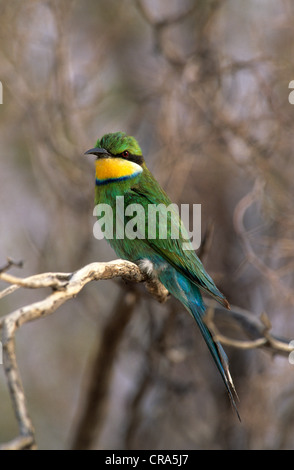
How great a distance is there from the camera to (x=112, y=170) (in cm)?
292

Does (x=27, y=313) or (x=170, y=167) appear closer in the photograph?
(x=27, y=313)

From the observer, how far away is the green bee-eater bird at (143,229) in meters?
2.77

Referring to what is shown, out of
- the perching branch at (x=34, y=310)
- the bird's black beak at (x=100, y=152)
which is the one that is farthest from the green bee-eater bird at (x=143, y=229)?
the perching branch at (x=34, y=310)

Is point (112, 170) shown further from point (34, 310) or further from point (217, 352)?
point (34, 310)

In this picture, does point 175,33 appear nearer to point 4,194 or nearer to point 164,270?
point 4,194

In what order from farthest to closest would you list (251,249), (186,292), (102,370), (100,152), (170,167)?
1. (170,167)
2. (251,249)
3. (102,370)
4. (100,152)
5. (186,292)

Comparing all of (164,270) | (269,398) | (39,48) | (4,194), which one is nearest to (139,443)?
(269,398)

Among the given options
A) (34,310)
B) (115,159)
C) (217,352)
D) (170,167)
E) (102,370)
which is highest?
(115,159)

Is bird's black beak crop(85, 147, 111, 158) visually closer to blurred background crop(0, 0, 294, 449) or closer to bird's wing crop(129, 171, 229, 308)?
bird's wing crop(129, 171, 229, 308)

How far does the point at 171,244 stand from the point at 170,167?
1045 mm

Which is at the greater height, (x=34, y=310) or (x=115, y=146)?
(x=115, y=146)

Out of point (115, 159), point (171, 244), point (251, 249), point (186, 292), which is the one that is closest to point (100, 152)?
point (115, 159)

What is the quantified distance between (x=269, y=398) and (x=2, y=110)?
9.45 ft

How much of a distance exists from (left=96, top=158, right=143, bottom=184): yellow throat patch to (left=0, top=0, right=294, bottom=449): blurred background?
597mm
